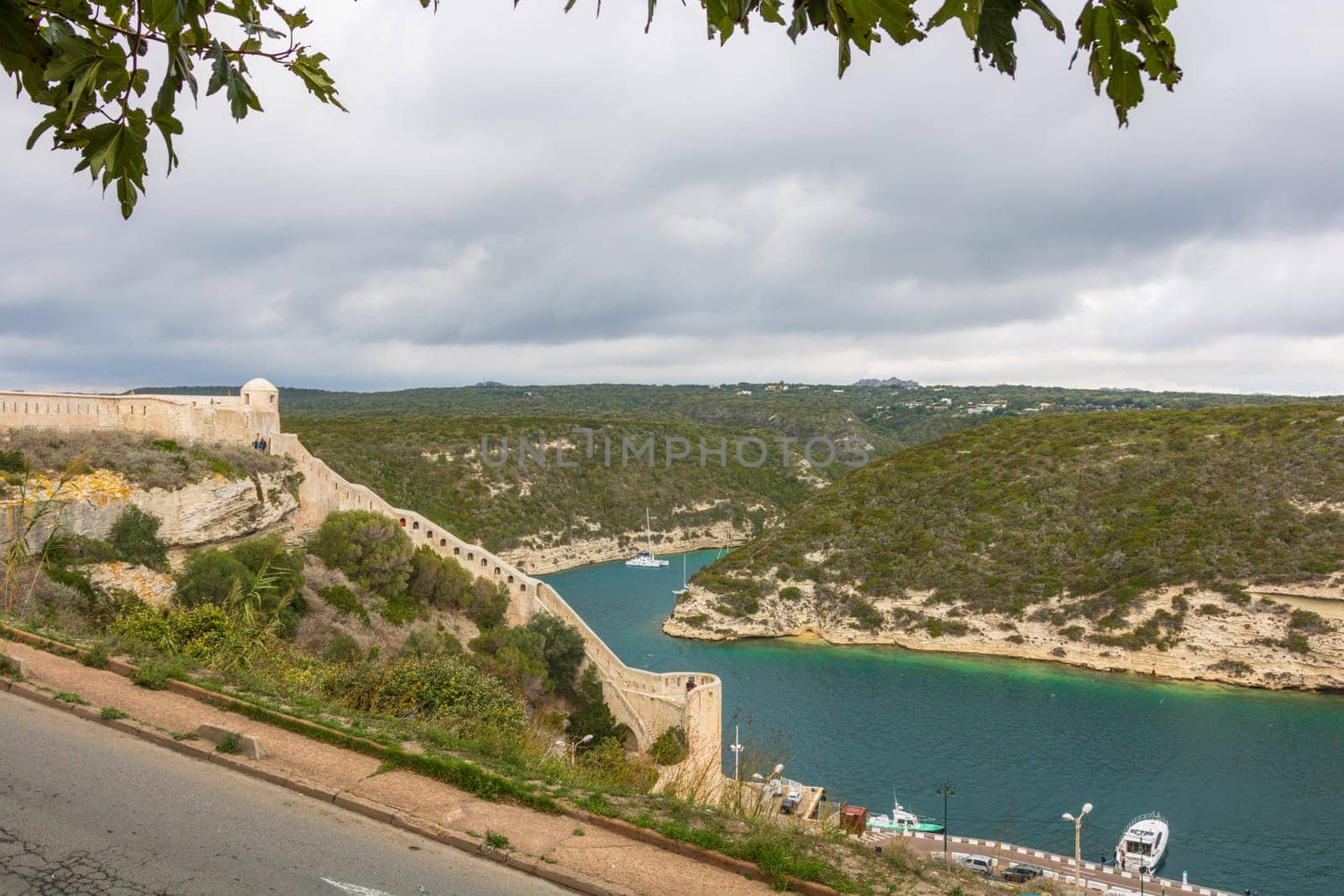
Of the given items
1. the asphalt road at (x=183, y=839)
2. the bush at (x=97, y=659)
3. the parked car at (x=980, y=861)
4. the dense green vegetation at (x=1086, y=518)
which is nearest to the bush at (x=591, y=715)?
the parked car at (x=980, y=861)

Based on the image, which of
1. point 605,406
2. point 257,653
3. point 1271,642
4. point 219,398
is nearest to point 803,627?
point 1271,642

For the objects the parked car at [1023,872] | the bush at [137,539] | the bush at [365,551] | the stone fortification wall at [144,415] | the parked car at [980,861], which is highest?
the stone fortification wall at [144,415]

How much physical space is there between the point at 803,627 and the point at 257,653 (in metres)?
42.5

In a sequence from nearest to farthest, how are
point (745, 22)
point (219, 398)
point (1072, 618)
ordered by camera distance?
1. point (745, 22)
2. point (219, 398)
3. point (1072, 618)

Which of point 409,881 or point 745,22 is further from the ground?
point 745,22

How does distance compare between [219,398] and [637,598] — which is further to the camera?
[637,598]

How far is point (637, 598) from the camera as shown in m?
58.9

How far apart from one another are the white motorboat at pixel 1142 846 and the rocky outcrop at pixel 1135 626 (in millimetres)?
18906

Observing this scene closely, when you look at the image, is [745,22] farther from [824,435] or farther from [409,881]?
[824,435]

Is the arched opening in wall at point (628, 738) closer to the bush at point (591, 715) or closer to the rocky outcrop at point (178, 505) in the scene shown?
the bush at point (591, 715)

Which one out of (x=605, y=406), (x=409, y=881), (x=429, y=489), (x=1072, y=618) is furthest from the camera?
(x=605, y=406)

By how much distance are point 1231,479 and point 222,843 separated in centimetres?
Answer: 5632

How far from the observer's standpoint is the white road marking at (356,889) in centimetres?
475

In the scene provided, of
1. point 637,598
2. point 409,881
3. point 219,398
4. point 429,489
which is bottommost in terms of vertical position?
point 637,598
